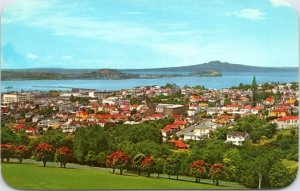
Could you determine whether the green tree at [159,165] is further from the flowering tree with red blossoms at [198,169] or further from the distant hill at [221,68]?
the distant hill at [221,68]

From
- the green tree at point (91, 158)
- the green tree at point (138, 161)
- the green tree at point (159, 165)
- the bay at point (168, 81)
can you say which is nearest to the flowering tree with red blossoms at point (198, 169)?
the green tree at point (159, 165)

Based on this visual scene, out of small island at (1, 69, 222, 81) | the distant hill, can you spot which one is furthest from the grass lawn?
the distant hill

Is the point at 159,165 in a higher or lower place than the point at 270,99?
lower

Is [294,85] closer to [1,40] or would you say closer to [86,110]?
[86,110]

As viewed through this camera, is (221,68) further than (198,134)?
No

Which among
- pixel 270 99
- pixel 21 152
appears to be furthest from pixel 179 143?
pixel 21 152

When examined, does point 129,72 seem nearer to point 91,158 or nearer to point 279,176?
point 91,158

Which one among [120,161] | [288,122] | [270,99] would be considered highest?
[270,99]
